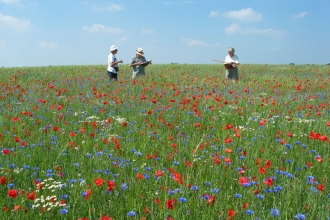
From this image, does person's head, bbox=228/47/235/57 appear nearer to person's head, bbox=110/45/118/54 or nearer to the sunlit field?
person's head, bbox=110/45/118/54

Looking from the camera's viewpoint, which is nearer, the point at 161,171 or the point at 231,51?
the point at 161,171

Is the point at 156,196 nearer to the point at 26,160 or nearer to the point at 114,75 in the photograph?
the point at 26,160

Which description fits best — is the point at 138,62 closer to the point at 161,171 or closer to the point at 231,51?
the point at 231,51

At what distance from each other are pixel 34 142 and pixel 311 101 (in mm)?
6939

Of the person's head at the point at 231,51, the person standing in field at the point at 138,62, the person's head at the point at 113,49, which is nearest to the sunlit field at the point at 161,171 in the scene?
the person's head at the point at 113,49

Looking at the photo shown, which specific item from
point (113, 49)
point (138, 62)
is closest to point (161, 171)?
point (113, 49)

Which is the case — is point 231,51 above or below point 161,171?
above

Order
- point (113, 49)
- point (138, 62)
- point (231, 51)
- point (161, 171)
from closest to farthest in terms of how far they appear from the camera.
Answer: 1. point (161, 171)
2. point (113, 49)
3. point (138, 62)
4. point (231, 51)

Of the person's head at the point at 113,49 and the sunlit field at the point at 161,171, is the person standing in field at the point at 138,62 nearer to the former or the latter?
the person's head at the point at 113,49

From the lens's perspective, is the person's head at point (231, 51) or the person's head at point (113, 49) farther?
the person's head at point (231, 51)

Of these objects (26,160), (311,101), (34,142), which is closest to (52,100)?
(34,142)


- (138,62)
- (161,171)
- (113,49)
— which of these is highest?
(113,49)

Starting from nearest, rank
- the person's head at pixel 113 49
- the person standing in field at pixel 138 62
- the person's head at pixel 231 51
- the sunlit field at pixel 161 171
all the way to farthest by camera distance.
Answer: the sunlit field at pixel 161 171 < the person's head at pixel 113 49 < the person standing in field at pixel 138 62 < the person's head at pixel 231 51

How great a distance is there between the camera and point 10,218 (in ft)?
8.00
